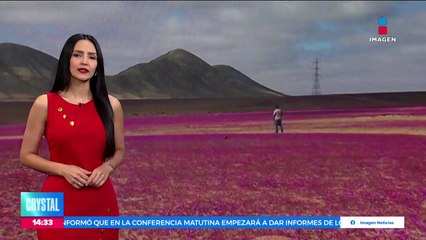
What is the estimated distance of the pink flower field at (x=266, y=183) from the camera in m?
7.69

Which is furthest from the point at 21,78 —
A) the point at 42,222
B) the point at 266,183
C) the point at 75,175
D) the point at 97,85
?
the point at 75,175

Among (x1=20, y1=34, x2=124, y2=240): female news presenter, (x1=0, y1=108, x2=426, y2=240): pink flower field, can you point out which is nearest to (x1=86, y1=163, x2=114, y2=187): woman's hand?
(x1=20, y1=34, x2=124, y2=240): female news presenter

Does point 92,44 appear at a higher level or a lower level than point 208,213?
higher

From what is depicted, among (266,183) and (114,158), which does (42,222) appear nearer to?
(114,158)

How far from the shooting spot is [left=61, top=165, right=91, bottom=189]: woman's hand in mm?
2547

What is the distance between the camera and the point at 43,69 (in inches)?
7564

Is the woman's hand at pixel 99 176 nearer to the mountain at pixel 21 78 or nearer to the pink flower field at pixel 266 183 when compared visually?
the pink flower field at pixel 266 183

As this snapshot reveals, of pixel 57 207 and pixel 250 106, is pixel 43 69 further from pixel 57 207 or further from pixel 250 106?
pixel 57 207

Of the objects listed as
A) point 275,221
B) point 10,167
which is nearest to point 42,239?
point 275,221

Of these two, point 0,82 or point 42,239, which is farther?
point 0,82

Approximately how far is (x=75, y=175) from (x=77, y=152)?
0.13m

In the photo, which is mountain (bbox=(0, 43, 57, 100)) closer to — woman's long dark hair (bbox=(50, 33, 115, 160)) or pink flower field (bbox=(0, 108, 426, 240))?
pink flower field (bbox=(0, 108, 426, 240))

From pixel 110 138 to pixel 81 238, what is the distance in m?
0.66

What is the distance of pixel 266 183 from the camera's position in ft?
38.0
